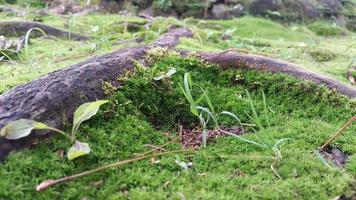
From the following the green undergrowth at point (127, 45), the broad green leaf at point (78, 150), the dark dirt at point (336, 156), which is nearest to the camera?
the broad green leaf at point (78, 150)

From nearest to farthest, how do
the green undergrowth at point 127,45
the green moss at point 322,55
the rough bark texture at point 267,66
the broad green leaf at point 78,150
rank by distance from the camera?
the broad green leaf at point 78,150
the rough bark texture at point 267,66
the green undergrowth at point 127,45
the green moss at point 322,55

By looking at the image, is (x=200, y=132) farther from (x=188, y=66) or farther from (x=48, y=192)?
(x=48, y=192)

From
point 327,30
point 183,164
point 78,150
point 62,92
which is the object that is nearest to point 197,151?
point 183,164

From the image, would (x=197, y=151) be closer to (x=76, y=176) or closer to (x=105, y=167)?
(x=105, y=167)

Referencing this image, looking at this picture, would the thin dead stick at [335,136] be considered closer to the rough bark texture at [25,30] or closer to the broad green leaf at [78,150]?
the broad green leaf at [78,150]

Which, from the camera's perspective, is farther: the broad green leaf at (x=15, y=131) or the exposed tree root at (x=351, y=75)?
the exposed tree root at (x=351, y=75)

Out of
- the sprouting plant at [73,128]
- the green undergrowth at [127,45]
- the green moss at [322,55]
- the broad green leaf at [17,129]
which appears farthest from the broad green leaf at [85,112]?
the green moss at [322,55]

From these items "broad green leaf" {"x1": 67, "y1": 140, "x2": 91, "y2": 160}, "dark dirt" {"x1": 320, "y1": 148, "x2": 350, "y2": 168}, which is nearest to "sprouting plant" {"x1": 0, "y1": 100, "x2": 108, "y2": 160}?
"broad green leaf" {"x1": 67, "y1": 140, "x2": 91, "y2": 160}
